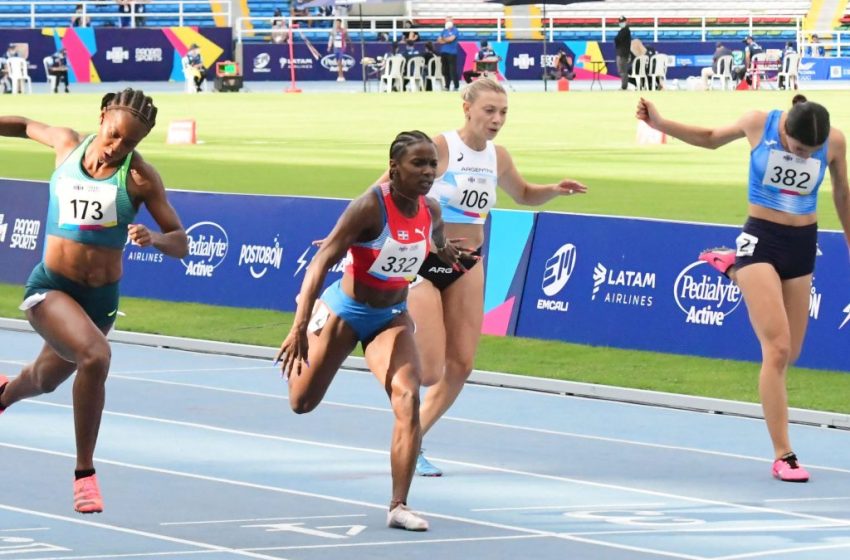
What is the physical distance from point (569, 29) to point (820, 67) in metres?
9.73

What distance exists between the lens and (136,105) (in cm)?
846

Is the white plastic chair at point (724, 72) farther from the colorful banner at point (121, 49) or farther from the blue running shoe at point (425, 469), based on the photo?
the blue running shoe at point (425, 469)

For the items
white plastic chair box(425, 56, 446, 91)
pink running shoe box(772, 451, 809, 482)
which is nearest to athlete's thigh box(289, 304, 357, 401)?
pink running shoe box(772, 451, 809, 482)

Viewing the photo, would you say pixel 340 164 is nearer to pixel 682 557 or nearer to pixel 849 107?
pixel 849 107

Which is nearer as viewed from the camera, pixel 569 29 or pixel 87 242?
pixel 87 242

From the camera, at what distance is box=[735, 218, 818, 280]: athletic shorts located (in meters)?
10.1

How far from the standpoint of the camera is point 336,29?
60062 mm

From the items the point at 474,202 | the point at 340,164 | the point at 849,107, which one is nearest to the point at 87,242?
the point at 474,202

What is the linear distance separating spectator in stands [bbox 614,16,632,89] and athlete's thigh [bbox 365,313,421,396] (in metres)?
47.9

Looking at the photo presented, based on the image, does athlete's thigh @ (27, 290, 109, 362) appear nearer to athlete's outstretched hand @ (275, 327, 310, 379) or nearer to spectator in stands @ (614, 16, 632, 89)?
athlete's outstretched hand @ (275, 327, 310, 379)

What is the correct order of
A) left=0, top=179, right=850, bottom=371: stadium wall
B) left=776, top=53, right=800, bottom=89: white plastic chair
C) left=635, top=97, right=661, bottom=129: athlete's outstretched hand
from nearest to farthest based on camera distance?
1. left=635, top=97, right=661, bottom=129: athlete's outstretched hand
2. left=0, top=179, right=850, bottom=371: stadium wall
3. left=776, top=53, right=800, bottom=89: white plastic chair

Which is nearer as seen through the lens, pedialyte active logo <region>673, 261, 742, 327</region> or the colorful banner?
pedialyte active logo <region>673, 261, 742, 327</region>

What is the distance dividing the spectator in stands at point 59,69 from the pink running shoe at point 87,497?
149 ft

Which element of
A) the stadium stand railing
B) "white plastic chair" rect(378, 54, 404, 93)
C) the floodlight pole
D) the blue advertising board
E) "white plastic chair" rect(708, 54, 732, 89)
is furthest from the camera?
the stadium stand railing
